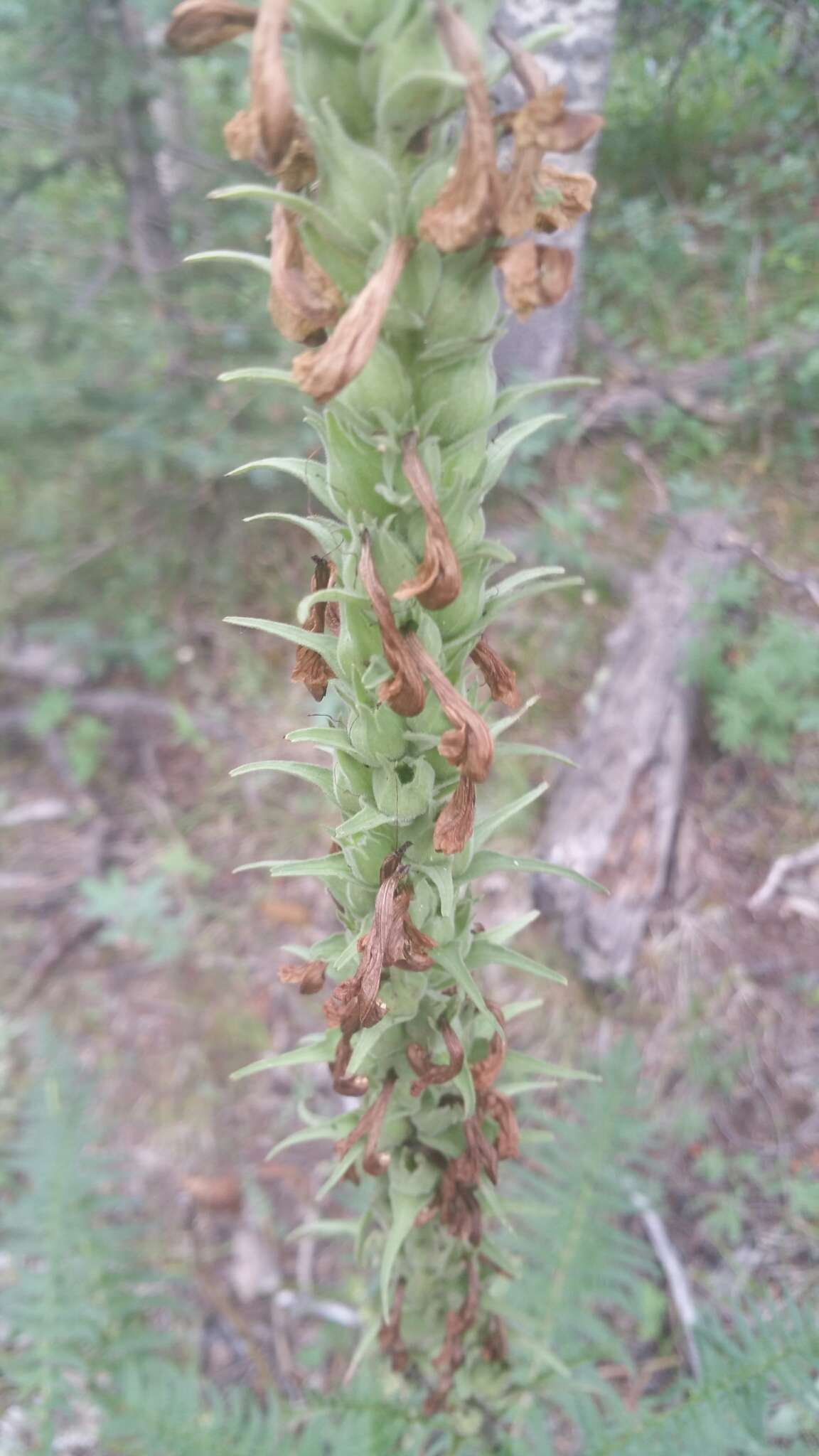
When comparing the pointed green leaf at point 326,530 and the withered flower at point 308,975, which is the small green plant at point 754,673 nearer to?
the withered flower at point 308,975

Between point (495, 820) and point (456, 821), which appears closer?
point (456, 821)

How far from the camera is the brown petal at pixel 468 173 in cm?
78

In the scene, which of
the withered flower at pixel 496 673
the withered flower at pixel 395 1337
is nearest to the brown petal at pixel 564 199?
the withered flower at pixel 496 673

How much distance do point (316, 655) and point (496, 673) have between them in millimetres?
260

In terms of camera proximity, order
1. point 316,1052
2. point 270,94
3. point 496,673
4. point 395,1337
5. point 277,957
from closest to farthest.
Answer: point 270,94
point 496,673
point 316,1052
point 395,1337
point 277,957

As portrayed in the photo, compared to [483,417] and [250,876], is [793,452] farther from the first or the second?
[483,417]

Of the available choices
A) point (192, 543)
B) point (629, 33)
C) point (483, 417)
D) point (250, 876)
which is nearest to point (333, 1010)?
point (483, 417)

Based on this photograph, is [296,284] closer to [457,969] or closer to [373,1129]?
[457,969]

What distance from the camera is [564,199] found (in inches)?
38.9

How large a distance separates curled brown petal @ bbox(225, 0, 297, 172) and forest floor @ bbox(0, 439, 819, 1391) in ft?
7.97

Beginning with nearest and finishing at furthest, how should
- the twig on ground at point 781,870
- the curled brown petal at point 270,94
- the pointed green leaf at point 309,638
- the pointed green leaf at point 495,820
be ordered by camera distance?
the curled brown petal at point 270,94 < the pointed green leaf at point 309,638 < the pointed green leaf at point 495,820 < the twig on ground at point 781,870

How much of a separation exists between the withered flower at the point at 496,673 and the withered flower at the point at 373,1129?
24.3 inches

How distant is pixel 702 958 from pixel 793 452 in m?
2.56

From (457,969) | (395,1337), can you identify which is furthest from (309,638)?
(395,1337)
